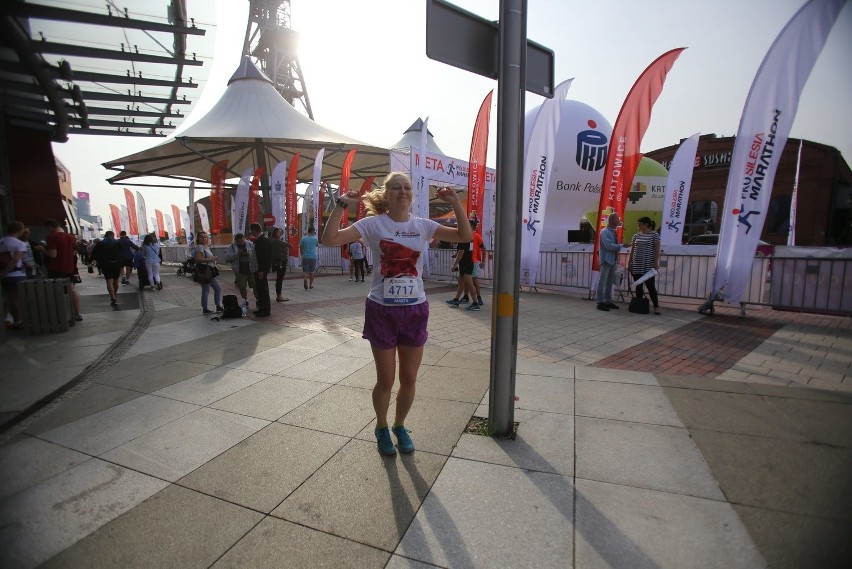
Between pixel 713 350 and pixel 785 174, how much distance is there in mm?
31487

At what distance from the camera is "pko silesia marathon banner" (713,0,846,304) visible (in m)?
5.96

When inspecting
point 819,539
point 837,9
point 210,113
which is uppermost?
point 210,113

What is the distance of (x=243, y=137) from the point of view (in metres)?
18.8

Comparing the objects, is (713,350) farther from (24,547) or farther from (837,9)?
(24,547)

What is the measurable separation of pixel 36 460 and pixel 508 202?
3.60m

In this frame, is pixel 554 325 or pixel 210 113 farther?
pixel 210 113

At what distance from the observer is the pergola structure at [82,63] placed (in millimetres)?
1490

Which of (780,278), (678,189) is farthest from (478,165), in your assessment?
(678,189)

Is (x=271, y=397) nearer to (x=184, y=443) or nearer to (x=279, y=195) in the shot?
(x=184, y=443)

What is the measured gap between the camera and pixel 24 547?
5.90 feet

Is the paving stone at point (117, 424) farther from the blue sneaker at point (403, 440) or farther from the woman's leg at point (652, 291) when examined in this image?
the woman's leg at point (652, 291)

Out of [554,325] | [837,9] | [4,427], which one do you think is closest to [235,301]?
[4,427]

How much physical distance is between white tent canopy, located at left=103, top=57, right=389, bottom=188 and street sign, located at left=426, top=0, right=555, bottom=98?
18861mm

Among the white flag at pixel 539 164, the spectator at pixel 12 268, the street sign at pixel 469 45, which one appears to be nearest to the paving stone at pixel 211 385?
the street sign at pixel 469 45
